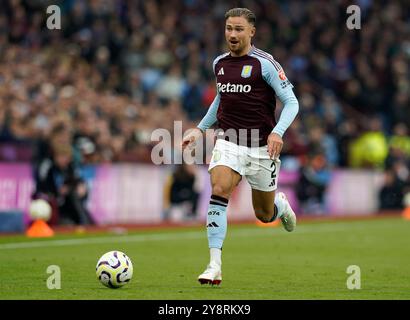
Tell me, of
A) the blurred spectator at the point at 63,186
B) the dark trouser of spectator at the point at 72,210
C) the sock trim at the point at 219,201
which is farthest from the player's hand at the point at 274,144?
the dark trouser of spectator at the point at 72,210

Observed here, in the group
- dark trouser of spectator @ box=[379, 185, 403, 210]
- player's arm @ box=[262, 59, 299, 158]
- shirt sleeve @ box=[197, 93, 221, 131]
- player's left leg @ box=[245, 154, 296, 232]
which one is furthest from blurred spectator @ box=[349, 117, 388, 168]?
player's arm @ box=[262, 59, 299, 158]

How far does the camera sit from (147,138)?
Answer: 69.3 ft

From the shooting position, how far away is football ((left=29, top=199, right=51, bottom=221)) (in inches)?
636

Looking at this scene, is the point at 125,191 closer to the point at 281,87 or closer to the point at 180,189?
the point at 180,189

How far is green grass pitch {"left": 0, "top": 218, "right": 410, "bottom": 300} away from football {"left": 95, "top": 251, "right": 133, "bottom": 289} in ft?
0.23

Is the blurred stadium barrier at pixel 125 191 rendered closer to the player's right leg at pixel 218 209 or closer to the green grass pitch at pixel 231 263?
the green grass pitch at pixel 231 263

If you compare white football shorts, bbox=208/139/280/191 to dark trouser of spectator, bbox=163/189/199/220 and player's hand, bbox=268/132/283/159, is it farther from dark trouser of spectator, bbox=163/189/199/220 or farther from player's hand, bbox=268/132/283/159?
dark trouser of spectator, bbox=163/189/199/220

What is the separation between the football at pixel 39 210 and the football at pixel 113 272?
23.3ft

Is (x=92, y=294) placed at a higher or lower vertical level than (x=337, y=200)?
lower

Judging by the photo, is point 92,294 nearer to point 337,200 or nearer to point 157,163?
point 157,163

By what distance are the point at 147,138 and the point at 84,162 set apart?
8.28 feet

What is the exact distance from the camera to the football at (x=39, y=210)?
53.0 ft
